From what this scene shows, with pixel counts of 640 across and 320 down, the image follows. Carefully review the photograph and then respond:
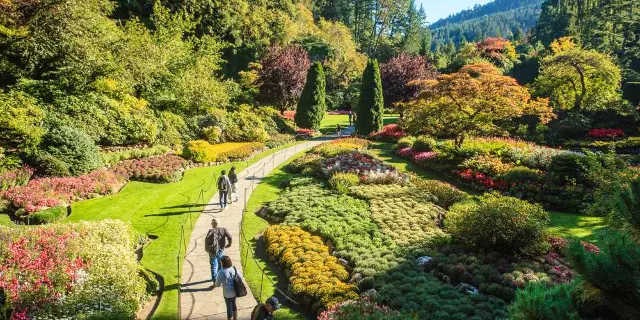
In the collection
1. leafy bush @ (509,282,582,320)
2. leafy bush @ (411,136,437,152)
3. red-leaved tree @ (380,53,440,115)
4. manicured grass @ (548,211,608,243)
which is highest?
red-leaved tree @ (380,53,440,115)

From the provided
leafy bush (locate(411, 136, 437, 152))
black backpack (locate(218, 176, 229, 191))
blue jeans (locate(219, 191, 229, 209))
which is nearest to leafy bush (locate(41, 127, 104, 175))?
blue jeans (locate(219, 191, 229, 209))

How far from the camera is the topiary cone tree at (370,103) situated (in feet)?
116

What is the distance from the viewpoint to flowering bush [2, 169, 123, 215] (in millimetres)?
14938

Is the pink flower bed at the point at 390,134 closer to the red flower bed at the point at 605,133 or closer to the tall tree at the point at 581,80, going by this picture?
the tall tree at the point at 581,80

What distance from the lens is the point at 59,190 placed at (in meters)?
16.3

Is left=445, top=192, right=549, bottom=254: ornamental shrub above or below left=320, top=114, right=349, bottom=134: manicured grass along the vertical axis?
below

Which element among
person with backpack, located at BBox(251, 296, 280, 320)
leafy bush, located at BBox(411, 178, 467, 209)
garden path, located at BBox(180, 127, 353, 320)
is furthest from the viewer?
leafy bush, located at BBox(411, 178, 467, 209)

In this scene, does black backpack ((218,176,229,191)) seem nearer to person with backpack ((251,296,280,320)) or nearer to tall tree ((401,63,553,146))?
person with backpack ((251,296,280,320))

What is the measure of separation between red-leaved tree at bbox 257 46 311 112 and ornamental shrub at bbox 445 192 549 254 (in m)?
29.2

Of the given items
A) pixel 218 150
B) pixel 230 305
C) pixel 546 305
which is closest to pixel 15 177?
pixel 218 150

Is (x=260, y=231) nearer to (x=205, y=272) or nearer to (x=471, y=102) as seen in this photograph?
(x=205, y=272)

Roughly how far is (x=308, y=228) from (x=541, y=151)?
15.3 metres

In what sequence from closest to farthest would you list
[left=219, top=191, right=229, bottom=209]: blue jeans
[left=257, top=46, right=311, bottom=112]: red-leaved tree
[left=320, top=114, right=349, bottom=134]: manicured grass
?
[left=219, top=191, right=229, bottom=209]: blue jeans
[left=257, top=46, right=311, bottom=112]: red-leaved tree
[left=320, top=114, right=349, bottom=134]: manicured grass

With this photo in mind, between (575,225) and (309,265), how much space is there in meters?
10.7
